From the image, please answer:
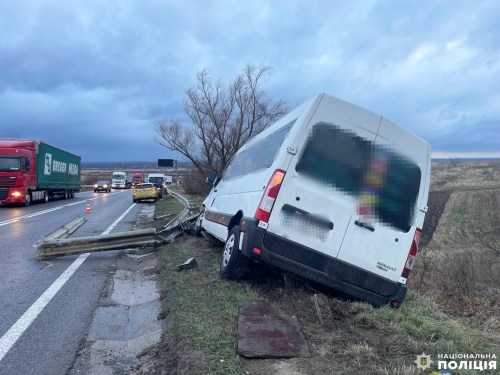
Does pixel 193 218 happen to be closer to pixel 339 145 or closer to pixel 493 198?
pixel 339 145

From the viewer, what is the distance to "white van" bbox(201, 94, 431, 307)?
498 centimetres

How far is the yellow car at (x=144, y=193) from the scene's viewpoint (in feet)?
98.4

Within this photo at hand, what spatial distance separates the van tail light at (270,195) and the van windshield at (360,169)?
251 millimetres

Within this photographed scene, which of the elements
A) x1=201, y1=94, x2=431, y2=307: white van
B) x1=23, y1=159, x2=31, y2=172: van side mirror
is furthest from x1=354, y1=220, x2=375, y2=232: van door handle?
x1=23, y1=159, x2=31, y2=172: van side mirror

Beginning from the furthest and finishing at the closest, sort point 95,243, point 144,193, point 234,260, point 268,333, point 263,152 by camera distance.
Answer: point 144,193 < point 95,243 < point 263,152 < point 234,260 < point 268,333

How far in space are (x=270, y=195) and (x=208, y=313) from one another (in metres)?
1.51

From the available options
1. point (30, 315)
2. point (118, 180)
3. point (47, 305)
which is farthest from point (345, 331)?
point (118, 180)

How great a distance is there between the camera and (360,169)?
16.6 ft

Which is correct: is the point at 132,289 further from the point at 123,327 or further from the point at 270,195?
the point at 270,195

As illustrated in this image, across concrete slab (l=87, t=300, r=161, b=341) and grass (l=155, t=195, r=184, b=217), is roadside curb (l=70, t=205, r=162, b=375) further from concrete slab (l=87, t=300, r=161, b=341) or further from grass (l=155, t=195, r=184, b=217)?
grass (l=155, t=195, r=184, b=217)

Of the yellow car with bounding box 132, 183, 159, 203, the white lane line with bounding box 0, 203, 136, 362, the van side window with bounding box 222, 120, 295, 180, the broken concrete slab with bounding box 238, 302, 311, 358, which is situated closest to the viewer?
the broken concrete slab with bounding box 238, 302, 311, 358

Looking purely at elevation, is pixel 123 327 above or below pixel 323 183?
below

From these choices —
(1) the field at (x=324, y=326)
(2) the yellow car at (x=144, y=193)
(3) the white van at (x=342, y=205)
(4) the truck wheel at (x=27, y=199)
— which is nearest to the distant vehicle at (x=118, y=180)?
(2) the yellow car at (x=144, y=193)

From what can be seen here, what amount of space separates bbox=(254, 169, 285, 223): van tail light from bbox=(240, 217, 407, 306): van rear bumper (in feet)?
0.38
